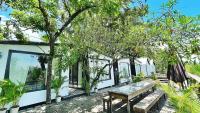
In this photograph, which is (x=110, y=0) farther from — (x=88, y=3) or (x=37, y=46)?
(x=37, y=46)

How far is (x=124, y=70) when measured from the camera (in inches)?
998

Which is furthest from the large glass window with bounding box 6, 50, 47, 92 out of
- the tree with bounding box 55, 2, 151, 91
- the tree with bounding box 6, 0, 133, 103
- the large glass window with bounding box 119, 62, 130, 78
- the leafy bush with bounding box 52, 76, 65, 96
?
the large glass window with bounding box 119, 62, 130, 78

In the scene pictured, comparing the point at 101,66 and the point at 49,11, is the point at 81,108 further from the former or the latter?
the point at 101,66

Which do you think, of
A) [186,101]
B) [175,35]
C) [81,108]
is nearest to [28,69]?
[81,108]

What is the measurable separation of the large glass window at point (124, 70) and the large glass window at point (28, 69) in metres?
12.4

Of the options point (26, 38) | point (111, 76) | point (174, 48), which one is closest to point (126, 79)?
point (111, 76)

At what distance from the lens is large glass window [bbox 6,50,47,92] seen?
34.0 ft

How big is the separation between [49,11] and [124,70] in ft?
52.4

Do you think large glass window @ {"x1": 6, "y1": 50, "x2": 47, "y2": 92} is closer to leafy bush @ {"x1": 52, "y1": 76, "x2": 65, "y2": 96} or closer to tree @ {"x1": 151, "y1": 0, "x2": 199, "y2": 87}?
leafy bush @ {"x1": 52, "y1": 76, "x2": 65, "y2": 96}

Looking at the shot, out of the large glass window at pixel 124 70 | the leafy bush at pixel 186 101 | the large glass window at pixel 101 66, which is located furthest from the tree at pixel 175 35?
the large glass window at pixel 124 70

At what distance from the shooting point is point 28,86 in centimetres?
1123

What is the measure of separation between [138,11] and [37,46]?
6.49 m

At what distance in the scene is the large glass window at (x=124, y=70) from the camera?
949 inches

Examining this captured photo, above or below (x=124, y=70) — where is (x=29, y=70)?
below
